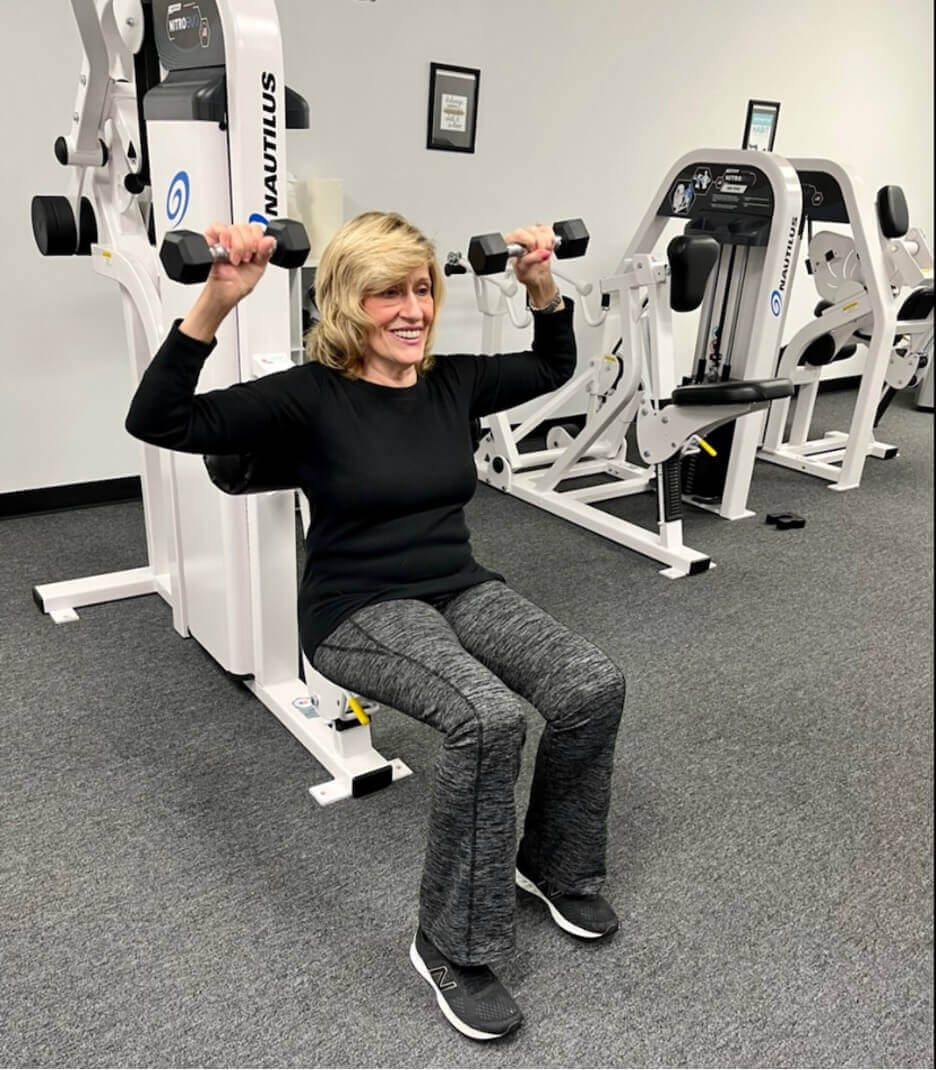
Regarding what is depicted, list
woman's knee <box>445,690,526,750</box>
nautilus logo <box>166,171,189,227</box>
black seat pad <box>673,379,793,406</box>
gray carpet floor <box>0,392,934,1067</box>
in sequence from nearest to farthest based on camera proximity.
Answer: woman's knee <box>445,690,526,750</box> → gray carpet floor <box>0,392,934,1067</box> → nautilus logo <box>166,171,189,227</box> → black seat pad <box>673,379,793,406</box>

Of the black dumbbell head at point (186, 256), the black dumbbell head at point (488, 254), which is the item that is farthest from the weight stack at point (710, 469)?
the black dumbbell head at point (186, 256)

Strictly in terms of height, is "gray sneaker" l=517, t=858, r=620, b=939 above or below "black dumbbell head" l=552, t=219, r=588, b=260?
below

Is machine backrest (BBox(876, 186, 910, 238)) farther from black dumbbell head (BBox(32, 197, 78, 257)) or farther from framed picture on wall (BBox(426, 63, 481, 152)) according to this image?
black dumbbell head (BBox(32, 197, 78, 257))

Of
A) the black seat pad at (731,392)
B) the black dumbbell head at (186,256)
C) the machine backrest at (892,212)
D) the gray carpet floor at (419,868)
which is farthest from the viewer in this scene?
the machine backrest at (892,212)

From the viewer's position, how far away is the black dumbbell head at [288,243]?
1433 mm

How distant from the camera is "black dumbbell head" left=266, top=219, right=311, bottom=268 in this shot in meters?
1.43

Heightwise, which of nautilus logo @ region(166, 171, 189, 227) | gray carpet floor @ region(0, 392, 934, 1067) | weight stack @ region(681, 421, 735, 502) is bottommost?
gray carpet floor @ region(0, 392, 934, 1067)

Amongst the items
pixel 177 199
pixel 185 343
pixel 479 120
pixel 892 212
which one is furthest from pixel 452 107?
pixel 185 343

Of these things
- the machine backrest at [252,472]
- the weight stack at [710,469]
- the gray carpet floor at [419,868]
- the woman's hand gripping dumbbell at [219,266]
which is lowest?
the gray carpet floor at [419,868]

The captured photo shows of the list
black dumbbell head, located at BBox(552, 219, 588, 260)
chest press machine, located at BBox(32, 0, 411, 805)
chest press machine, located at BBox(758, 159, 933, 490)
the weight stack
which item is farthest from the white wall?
black dumbbell head, located at BBox(552, 219, 588, 260)

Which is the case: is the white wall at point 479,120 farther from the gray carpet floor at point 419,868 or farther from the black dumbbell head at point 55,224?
the gray carpet floor at point 419,868

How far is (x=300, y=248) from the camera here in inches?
56.7

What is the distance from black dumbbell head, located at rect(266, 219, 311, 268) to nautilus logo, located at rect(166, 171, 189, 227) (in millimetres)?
671

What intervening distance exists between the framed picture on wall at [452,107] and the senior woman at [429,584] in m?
2.58
